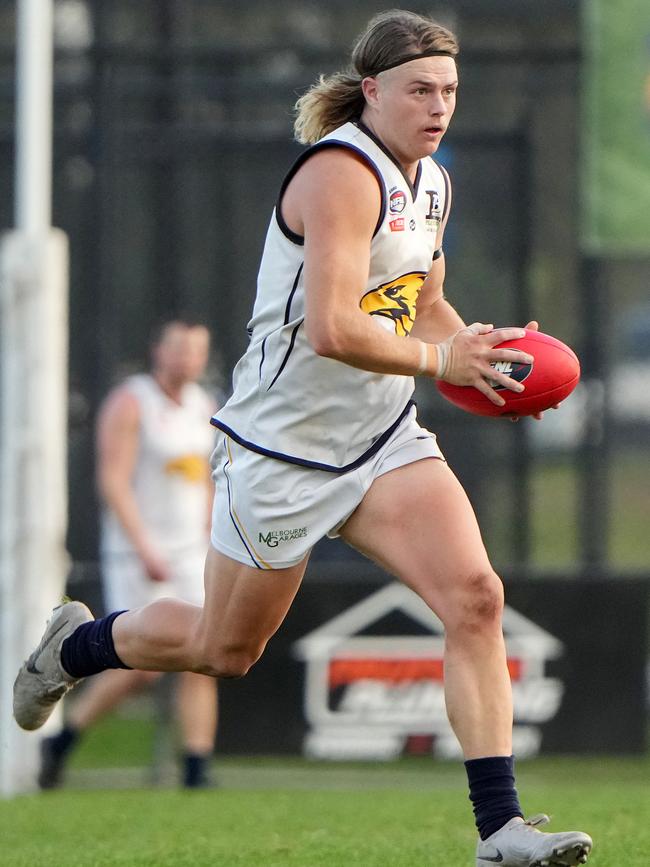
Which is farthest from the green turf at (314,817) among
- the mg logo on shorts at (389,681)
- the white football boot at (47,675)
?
the white football boot at (47,675)

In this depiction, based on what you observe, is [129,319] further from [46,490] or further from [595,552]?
[595,552]

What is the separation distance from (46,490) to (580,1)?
159 inches

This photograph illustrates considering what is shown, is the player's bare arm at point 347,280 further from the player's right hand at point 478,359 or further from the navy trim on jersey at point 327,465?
the navy trim on jersey at point 327,465

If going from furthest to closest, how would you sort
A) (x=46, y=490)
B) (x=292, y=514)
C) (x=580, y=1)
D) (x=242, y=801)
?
1. (x=580, y=1)
2. (x=46, y=490)
3. (x=242, y=801)
4. (x=292, y=514)

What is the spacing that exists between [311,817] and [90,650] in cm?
199

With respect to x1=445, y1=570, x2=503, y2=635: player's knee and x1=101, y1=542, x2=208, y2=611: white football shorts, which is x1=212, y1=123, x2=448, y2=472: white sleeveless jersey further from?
x1=101, y1=542, x2=208, y2=611: white football shorts

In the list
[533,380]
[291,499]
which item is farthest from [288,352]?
[533,380]

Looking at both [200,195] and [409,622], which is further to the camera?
[200,195]

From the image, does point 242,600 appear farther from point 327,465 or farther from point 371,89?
point 371,89

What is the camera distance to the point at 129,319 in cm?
950

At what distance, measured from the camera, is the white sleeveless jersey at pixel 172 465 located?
27.5 ft

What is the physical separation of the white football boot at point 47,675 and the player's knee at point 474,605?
4.53 ft

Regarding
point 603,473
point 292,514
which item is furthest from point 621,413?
point 292,514

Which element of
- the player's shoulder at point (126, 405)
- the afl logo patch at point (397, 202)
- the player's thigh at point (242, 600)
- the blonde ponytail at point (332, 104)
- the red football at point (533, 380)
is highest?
the blonde ponytail at point (332, 104)
